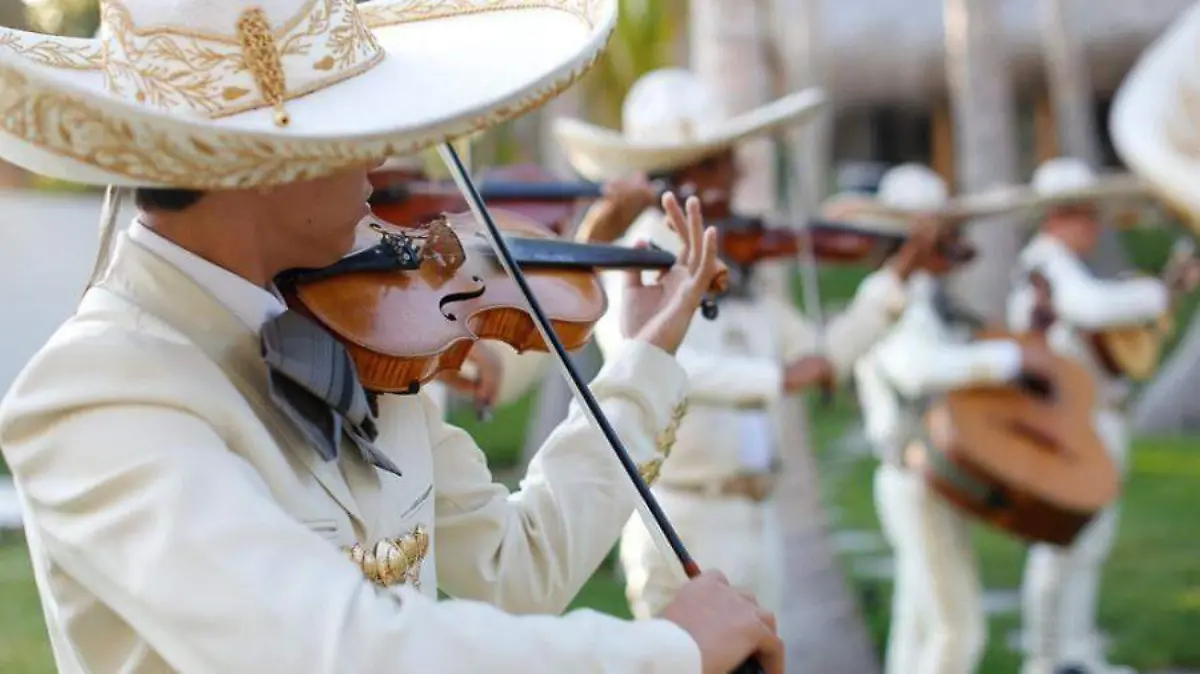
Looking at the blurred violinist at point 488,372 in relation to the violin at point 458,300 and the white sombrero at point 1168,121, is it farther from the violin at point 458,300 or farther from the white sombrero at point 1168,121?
the white sombrero at point 1168,121

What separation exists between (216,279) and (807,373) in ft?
10.7

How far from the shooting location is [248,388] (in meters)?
1.64

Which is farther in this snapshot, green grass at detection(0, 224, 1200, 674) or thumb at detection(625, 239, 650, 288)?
green grass at detection(0, 224, 1200, 674)

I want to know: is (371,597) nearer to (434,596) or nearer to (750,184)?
(434,596)

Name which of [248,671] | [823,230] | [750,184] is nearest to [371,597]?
[248,671]

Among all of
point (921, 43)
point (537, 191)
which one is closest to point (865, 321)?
point (537, 191)

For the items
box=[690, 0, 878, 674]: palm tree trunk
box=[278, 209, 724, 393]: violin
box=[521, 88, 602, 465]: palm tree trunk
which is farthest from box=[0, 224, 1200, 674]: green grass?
box=[278, 209, 724, 393]: violin

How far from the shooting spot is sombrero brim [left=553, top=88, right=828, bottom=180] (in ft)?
14.8

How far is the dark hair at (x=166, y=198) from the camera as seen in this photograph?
162cm

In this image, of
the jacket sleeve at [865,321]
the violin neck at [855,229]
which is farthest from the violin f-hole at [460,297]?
the jacket sleeve at [865,321]

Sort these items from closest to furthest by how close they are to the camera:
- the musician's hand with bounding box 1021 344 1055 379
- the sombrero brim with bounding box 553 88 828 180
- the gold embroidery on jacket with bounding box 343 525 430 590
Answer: the gold embroidery on jacket with bounding box 343 525 430 590 < the sombrero brim with bounding box 553 88 828 180 < the musician's hand with bounding box 1021 344 1055 379

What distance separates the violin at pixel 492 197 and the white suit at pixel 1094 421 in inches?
101

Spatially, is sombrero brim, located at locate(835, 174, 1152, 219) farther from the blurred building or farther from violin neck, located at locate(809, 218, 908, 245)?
the blurred building

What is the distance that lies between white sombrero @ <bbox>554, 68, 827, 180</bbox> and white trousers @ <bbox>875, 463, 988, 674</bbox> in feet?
4.83
